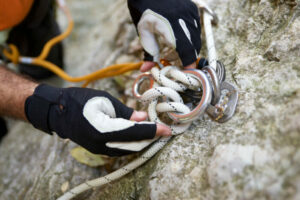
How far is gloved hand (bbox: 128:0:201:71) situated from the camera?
921mm

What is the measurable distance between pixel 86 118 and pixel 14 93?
43cm

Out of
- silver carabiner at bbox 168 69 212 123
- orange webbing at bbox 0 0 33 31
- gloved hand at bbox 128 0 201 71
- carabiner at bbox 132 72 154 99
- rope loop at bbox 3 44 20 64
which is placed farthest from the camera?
rope loop at bbox 3 44 20 64

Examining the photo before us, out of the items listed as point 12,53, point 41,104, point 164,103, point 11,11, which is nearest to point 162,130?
point 164,103

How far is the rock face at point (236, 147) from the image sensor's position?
0.67m

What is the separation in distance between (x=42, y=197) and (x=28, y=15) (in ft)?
4.13

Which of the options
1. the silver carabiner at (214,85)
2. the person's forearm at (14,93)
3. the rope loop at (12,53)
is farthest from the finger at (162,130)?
Answer: the rope loop at (12,53)

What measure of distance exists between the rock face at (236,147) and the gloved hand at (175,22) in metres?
0.22

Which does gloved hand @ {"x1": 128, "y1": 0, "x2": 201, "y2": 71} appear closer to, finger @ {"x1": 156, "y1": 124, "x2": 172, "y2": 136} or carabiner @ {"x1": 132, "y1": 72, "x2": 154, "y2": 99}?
carabiner @ {"x1": 132, "y1": 72, "x2": 154, "y2": 99}

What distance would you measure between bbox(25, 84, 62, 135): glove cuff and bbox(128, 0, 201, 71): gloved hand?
18.8 inches

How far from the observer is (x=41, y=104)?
93 cm

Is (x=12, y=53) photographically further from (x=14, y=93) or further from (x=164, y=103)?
(x=164, y=103)

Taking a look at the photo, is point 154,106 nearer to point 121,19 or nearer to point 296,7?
point 296,7

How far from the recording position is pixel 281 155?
65 cm

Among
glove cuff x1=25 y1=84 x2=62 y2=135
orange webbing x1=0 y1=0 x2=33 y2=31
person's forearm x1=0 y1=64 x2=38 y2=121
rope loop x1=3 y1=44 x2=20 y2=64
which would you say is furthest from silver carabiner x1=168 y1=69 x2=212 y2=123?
rope loop x1=3 y1=44 x2=20 y2=64
